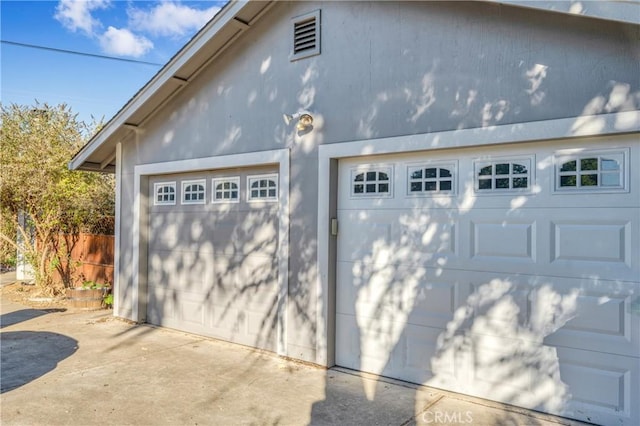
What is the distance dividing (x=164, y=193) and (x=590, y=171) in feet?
18.6

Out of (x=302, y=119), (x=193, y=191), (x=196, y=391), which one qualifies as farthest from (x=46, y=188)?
(x=196, y=391)

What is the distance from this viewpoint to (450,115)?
4.15m

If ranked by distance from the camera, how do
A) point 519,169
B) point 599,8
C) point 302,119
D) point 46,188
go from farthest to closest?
point 46,188, point 302,119, point 519,169, point 599,8

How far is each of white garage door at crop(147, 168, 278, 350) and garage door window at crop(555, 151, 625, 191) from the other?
3.15 metres

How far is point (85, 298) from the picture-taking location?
8000 mm

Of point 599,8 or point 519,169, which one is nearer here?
point 599,8

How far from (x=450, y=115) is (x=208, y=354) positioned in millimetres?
3897

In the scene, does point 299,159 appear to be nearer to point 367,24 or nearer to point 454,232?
point 367,24

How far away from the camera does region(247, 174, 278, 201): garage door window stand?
556cm

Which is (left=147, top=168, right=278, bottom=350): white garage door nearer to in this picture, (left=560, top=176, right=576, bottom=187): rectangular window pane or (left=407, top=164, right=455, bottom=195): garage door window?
(left=407, top=164, right=455, bottom=195): garage door window

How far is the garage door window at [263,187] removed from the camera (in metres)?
5.56

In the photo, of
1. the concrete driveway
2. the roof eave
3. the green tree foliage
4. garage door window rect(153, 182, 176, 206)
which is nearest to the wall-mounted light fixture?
the roof eave

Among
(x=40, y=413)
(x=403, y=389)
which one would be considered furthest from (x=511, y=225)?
(x=40, y=413)

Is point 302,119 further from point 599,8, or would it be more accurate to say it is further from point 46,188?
point 46,188
